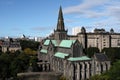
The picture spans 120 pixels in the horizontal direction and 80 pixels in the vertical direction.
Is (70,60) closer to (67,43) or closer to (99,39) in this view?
(67,43)

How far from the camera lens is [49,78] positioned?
84.0 meters

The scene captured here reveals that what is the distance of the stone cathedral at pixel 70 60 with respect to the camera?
278ft

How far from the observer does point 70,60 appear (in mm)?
87812

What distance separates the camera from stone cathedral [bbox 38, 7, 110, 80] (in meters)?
84.7

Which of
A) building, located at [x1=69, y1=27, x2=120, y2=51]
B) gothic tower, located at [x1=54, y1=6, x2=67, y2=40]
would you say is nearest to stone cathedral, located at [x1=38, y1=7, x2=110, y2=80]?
gothic tower, located at [x1=54, y1=6, x2=67, y2=40]

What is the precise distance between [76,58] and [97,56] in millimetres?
9262

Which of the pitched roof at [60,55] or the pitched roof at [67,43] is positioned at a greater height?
the pitched roof at [67,43]

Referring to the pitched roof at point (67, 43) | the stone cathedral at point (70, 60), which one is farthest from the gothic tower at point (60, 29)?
the pitched roof at point (67, 43)

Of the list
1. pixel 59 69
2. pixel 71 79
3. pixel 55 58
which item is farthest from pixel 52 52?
pixel 71 79

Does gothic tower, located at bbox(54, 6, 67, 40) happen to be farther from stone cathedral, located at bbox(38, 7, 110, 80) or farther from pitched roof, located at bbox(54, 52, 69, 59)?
pitched roof, located at bbox(54, 52, 69, 59)

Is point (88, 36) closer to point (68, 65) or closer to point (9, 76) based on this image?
point (68, 65)

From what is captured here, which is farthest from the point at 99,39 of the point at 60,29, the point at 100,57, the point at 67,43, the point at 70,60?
the point at 100,57

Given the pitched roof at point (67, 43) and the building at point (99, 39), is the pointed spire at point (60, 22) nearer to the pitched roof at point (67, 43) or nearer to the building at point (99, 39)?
the pitched roof at point (67, 43)

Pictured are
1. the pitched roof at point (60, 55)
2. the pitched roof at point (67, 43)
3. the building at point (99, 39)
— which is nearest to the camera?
the pitched roof at point (60, 55)
